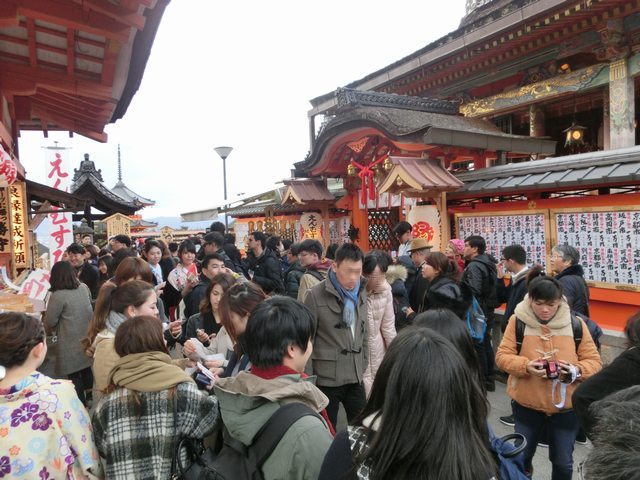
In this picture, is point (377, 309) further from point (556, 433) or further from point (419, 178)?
point (419, 178)

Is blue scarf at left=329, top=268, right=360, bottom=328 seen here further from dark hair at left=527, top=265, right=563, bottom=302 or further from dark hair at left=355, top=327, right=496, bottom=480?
dark hair at left=355, top=327, right=496, bottom=480

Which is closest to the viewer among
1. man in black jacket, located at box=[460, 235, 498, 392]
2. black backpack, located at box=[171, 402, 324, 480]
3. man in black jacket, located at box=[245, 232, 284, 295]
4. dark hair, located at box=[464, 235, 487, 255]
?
black backpack, located at box=[171, 402, 324, 480]

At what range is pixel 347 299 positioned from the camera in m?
3.83

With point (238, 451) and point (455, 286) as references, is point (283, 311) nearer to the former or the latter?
point (238, 451)

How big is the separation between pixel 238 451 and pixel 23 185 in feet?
23.4

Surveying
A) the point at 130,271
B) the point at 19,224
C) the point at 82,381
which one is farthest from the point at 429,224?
the point at 19,224

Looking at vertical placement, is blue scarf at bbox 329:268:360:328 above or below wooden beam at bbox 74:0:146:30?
below

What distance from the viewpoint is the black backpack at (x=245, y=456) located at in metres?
1.67

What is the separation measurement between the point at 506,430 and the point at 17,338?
4.72 metres

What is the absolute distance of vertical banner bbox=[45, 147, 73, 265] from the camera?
30.9ft

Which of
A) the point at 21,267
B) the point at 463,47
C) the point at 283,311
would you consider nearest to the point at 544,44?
the point at 463,47

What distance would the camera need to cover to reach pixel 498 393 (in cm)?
579

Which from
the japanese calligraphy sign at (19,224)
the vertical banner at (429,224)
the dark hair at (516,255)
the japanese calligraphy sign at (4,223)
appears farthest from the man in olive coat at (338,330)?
the japanese calligraphy sign at (19,224)

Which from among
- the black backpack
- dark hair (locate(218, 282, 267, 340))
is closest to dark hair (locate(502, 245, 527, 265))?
dark hair (locate(218, 282, 267, 340))
